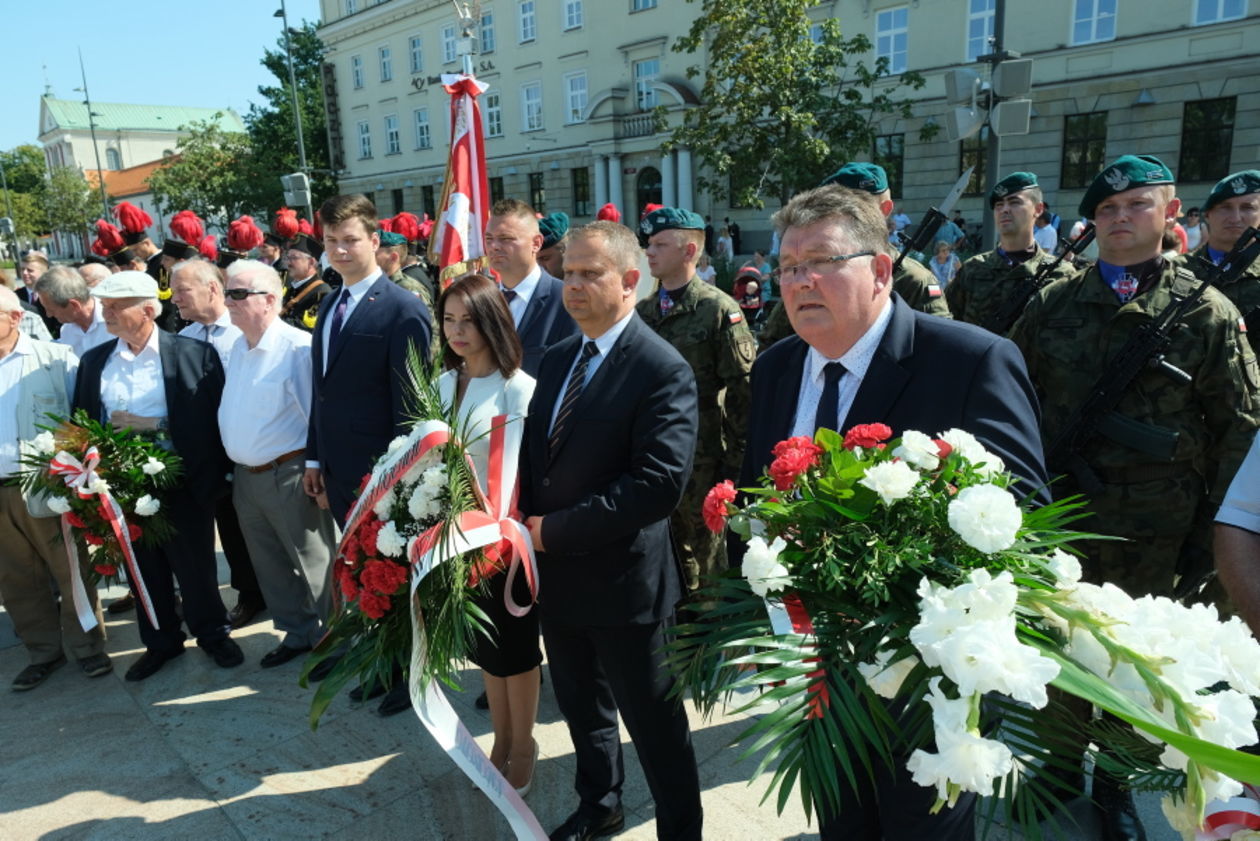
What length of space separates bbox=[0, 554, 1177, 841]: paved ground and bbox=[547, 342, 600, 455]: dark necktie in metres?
1.46

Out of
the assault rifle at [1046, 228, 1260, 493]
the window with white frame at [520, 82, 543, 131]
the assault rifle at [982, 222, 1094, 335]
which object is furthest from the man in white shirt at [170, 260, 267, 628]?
the window with white frame at [520, 82, 543, 131]

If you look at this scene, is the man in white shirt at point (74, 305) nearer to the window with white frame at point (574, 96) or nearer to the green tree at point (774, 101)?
the green tree at point (774, 101)

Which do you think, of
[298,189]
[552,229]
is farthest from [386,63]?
[552,229]

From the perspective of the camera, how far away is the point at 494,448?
2.52 meters

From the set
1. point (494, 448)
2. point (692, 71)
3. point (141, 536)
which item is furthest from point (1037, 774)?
point (692, 71)

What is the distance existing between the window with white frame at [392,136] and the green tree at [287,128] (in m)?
3.50

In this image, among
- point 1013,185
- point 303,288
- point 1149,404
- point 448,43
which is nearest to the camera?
point 1149,404

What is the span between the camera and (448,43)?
3797 cm

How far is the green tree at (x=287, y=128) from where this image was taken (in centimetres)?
3700

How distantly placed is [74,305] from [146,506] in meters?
2.52

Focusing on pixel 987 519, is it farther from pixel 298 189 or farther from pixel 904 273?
pixel 298 189

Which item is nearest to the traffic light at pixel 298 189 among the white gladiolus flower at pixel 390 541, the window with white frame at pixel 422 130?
the white gladiolus flower at pixel 390 541

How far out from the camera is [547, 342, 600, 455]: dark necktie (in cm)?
257

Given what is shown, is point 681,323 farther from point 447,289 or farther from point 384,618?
point 384,618
